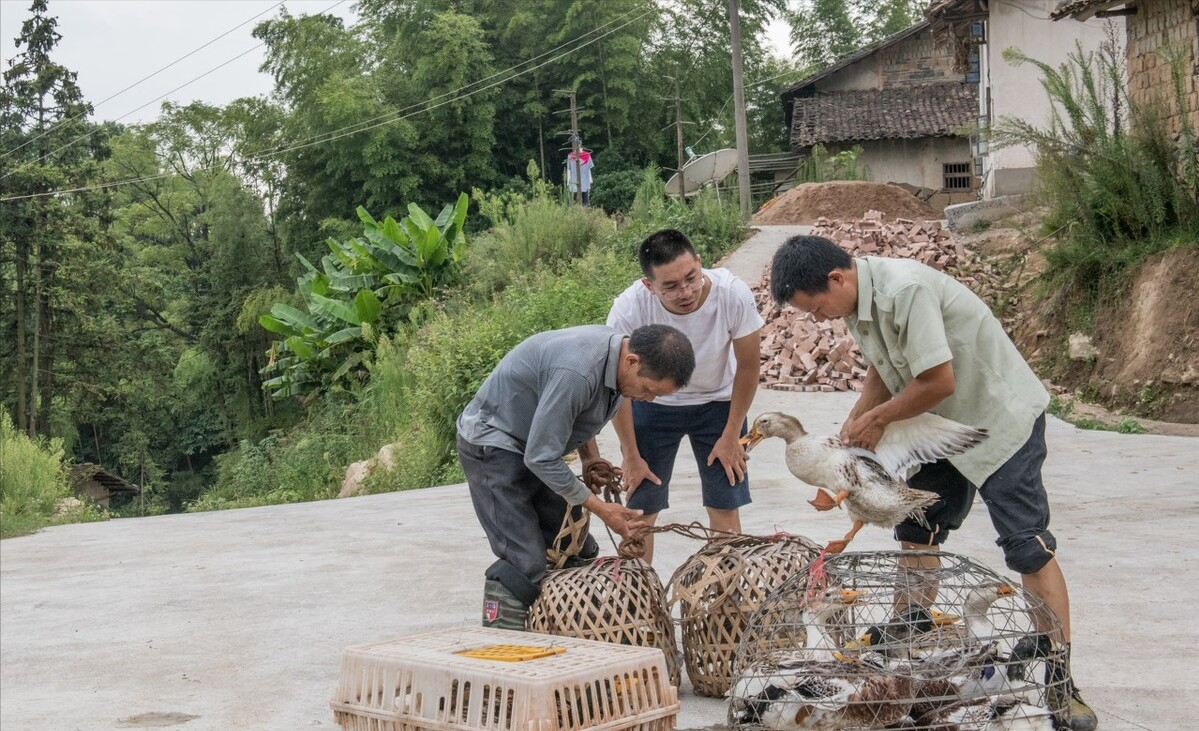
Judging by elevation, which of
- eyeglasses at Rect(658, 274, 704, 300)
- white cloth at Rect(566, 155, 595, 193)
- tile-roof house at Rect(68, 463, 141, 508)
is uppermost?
white cloth at Rect(566, 155, 595, 193)

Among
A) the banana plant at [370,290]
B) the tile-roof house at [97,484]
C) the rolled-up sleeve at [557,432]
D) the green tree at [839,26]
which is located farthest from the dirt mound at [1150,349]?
the green tree at [839,26]

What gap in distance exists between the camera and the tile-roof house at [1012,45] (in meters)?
18.9

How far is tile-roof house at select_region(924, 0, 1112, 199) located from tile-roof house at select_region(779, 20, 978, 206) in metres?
9.19

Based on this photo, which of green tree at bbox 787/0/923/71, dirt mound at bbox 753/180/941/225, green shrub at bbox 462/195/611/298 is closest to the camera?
green shrub at bbox 462/195/611/298

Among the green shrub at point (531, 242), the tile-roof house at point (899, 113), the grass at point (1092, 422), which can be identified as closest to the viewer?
the grass at point (1092, 422)

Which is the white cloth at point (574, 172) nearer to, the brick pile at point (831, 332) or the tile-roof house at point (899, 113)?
the tile-roof house at point (899, 113)

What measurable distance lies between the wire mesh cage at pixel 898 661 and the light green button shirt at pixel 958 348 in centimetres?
43

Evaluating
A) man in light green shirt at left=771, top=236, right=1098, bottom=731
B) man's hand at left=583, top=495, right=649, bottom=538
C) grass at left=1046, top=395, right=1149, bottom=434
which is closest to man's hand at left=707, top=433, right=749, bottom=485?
man's hand at left=583, top=495, right=649, bottom=538

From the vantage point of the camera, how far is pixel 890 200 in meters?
22.3

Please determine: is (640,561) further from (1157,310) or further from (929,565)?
(1157,310)

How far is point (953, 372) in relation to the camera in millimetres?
3574

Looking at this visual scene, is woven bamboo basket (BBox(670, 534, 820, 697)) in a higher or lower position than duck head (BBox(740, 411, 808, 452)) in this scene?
lower

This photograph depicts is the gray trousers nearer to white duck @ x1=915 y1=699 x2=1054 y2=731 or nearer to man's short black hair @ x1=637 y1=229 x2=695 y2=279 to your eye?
man's short black hair @ x1=637 y1=229 x2=695 y2=279

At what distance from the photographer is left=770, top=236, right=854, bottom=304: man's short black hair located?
3.49 metres
